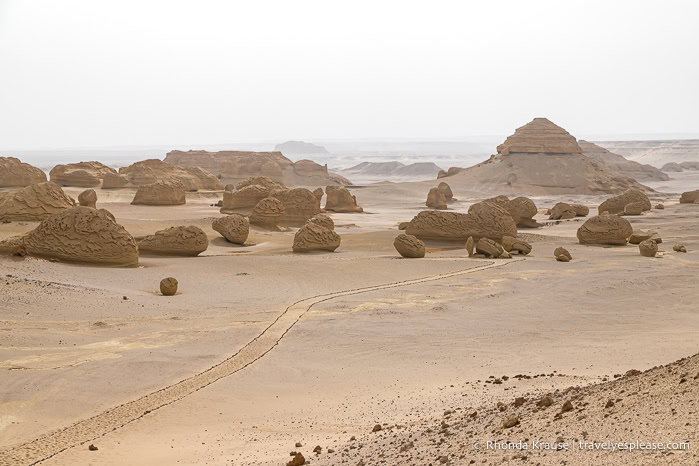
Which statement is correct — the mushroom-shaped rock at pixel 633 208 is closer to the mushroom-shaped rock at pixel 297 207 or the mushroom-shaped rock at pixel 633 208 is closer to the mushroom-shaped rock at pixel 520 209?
the mushroom-shaped rock at pixel 520 209

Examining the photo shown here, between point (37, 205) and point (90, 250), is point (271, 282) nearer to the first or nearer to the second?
point (90, 250)

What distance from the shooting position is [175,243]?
17375mm

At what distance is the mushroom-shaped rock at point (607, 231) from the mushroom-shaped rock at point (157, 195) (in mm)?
19487

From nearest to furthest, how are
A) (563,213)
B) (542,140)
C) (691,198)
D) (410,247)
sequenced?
1. (410,247)
2. (563,213)
3. (691,198)
4. (542,140)

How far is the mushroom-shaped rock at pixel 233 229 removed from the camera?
21000 millimetres

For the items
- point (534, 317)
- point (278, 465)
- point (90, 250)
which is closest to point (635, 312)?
point (534, 317)

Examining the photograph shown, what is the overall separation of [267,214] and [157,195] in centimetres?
986

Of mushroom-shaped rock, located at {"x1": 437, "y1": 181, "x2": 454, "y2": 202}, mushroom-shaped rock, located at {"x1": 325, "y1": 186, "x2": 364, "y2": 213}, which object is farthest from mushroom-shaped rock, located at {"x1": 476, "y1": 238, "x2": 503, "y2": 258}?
mushroom-shaped rock, located at {"x1": 437, "y1": 181, "x2": 454, "y2": 202}

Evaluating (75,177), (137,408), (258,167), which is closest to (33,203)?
(137,408)

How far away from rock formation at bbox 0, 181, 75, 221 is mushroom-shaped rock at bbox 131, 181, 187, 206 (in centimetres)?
1246

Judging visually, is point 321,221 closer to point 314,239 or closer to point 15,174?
point 314,239

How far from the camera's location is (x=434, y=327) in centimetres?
1081

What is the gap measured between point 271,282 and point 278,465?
9188 millimetres

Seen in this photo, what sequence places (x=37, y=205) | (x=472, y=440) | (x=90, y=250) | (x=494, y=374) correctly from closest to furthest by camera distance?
1. (x=472, y=440)
2. (x=494, y=374)
3. (x=90, y=250)
4. (x=37, y=205)
